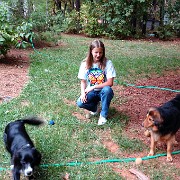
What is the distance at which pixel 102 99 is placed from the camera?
13.4 feet

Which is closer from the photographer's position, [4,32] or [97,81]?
[97,81]

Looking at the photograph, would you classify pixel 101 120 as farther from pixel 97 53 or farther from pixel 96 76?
pixel 97 53

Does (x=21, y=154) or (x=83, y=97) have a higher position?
(x=83, y=97)

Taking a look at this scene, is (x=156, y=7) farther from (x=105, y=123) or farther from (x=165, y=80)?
(x=105, y=123)

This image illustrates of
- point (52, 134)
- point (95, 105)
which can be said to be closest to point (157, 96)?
point (95, 105)

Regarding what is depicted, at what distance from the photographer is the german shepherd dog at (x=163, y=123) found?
3059 mm

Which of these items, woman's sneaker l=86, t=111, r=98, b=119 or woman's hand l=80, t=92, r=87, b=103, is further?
woman's sneaker l=86, t=111, r=98, b=119

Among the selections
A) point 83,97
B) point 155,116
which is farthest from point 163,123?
point 83,97

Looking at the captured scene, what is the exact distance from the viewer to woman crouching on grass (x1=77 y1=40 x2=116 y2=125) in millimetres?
4062

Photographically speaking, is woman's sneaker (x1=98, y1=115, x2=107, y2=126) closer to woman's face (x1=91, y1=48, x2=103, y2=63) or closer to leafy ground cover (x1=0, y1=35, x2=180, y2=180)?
leafy ground cover (x1=0, y1=35, x2=180, y2=180)

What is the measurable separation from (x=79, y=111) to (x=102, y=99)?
713 mm

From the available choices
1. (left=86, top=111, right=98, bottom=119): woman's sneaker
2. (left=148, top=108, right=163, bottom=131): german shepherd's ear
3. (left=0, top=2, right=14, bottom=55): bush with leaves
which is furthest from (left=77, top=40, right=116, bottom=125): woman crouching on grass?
(left=0, top=2, right=14, bottom=55): bush with leaves

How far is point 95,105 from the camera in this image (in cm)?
431

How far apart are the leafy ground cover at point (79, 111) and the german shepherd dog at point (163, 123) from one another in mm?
260
